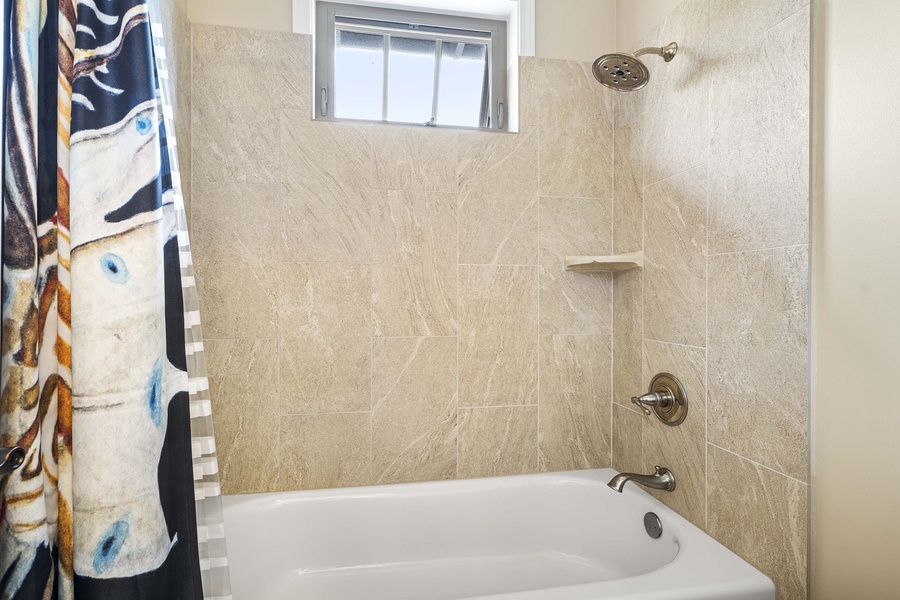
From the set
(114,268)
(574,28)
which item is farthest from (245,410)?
(574,28)

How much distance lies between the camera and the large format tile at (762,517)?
1129 mm

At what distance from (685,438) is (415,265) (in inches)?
40.4

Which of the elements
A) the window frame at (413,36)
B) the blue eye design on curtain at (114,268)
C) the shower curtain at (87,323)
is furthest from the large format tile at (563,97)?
the blue eye design on curtain at (114,268)

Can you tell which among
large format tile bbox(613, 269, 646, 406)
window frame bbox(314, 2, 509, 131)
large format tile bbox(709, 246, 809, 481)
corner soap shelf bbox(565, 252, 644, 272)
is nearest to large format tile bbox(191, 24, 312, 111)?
window frame bbox(314, 2, 509, 131)

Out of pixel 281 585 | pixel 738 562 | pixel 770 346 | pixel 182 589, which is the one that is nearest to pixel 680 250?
pixel 770 346

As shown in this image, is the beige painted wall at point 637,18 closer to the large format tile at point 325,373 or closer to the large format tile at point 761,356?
the large format tile at point 761,356

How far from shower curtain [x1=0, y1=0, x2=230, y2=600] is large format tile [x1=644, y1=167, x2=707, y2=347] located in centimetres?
134

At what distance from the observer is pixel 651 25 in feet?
5.68

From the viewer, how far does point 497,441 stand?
6.10 feet

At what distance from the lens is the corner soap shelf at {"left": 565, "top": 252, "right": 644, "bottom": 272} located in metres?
1.73

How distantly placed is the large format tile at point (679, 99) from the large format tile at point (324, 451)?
1.31 metres

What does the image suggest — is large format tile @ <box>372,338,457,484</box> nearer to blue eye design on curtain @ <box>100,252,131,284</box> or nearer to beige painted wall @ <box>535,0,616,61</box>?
blue eye design on curtain @ <box>100,252,131,284</box>

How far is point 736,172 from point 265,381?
154 centimetres

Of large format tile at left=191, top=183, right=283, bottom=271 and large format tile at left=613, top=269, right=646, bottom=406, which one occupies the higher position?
large format tile at left=191, top=183, right=283, bottom=271
